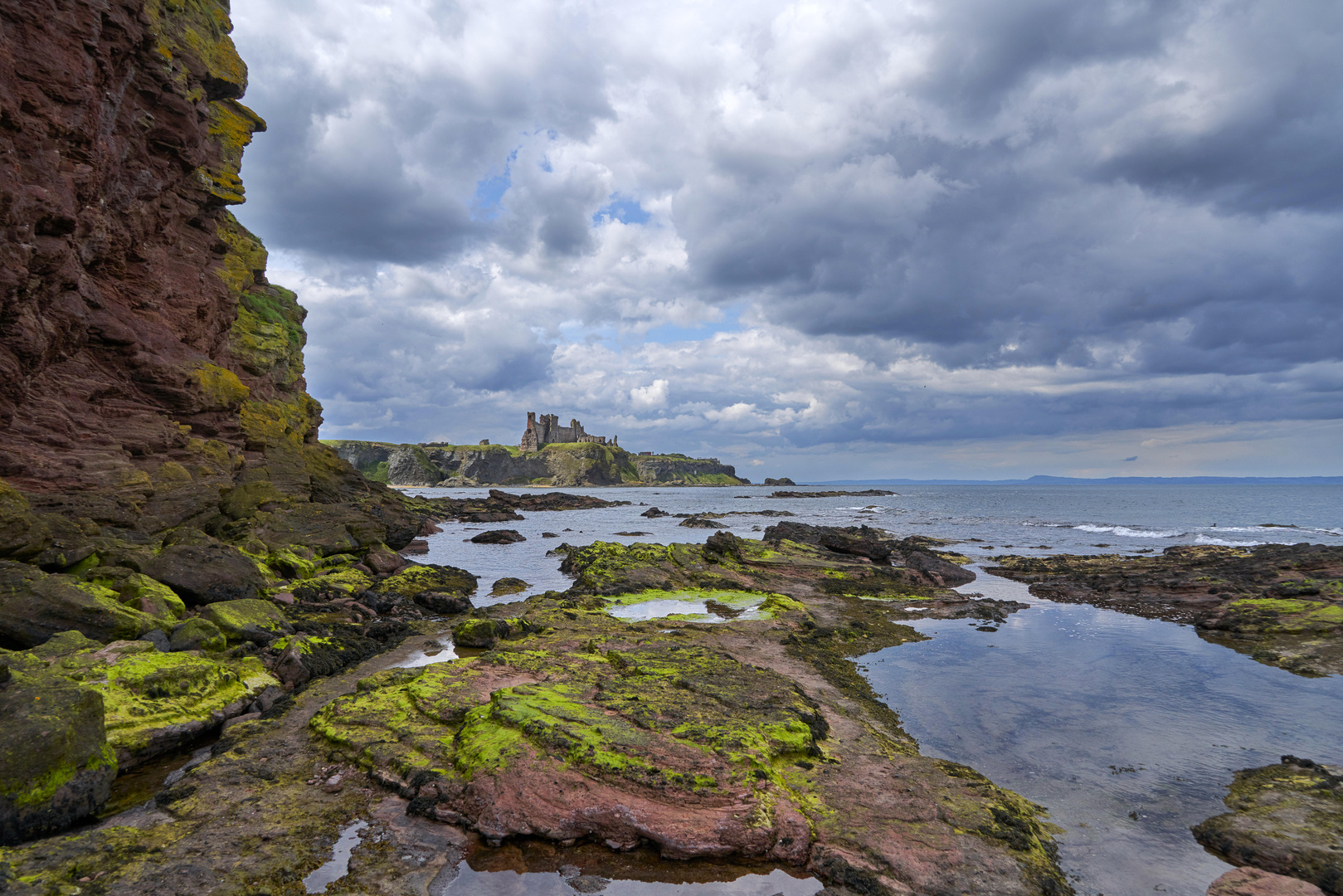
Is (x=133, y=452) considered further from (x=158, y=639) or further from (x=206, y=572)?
(x=158, y=639)

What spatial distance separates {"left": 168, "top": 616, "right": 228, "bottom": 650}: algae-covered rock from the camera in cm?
1122

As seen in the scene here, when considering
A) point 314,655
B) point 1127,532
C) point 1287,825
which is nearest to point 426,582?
point 314,655

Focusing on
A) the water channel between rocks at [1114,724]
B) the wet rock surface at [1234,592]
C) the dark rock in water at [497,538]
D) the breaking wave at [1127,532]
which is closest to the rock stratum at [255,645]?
the water channel between rocks at [1114,724]

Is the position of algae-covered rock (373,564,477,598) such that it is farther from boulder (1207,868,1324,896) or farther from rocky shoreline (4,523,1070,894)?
boulder (1207,868,1324,896)

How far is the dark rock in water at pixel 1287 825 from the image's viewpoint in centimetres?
672

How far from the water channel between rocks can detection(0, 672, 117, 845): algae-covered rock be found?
37.9 feet

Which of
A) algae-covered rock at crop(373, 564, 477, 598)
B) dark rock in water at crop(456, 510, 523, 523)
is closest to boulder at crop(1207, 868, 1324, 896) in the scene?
algae-covered rock at crop(373, 564, 477, 598)

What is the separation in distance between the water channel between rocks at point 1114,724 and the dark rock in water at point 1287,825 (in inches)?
11.1

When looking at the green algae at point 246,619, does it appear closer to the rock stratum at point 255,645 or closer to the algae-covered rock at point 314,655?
the rock stratum at point 255,645

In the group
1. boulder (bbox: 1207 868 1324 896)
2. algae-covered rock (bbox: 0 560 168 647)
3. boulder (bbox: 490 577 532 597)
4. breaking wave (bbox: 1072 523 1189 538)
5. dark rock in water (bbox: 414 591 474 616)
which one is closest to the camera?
boulder (bbox: 1207 868 1324 896)

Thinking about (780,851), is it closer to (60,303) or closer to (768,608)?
(768,608)

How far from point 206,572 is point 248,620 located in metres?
3.37

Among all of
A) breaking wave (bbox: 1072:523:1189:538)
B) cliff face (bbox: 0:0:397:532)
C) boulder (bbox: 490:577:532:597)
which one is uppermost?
cliff face (bbox: 0:0:397:532)

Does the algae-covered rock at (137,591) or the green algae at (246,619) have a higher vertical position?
the algae-covered rock at (137,591)
